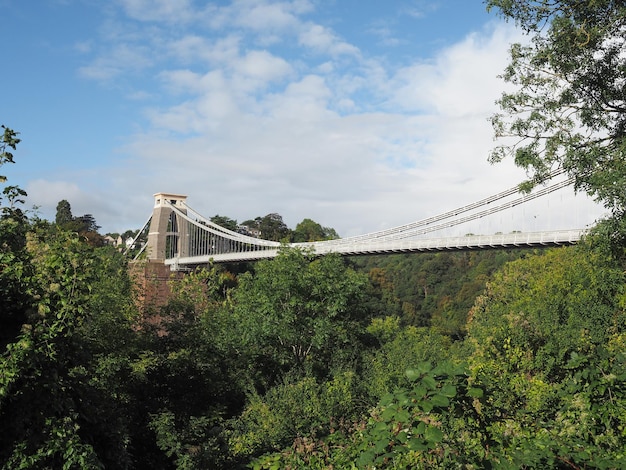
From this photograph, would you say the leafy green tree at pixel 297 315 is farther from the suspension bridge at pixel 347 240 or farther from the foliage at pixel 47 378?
the foliage at pixel 47 378

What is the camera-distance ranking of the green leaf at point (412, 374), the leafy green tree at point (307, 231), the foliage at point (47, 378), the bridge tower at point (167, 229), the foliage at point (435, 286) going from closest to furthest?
the green leaf at point (412, 374)
the foliage at point (47, 378)
the bridge tower at point (167, 229)
the foliage at point (435, 286)
the leafy green tree at point (307, 231)

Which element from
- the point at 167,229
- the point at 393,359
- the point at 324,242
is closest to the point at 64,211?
the point at 167,229

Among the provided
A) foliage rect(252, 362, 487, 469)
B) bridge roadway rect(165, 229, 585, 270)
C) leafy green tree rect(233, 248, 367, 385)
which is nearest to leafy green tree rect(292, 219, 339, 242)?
bridge roadway rect(165, 229, 585, 270)

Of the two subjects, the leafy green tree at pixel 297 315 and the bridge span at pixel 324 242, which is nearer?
the leafy green tree at pixel 297 315

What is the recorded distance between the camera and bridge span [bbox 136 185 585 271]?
25531 mm

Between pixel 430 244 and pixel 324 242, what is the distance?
894 centimetres

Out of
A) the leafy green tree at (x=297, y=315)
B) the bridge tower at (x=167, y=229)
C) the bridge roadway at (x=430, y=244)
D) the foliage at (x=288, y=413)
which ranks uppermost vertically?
the bridge tower at (x=167, y=229)

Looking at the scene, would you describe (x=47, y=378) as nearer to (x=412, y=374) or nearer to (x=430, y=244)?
(x=412, y=374)

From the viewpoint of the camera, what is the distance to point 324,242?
37250 mm

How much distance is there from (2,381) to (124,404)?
645cm

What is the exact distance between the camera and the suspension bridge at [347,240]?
2497 centimetres

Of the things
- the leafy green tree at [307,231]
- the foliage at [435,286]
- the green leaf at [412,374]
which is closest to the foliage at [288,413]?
the green leaf at [412,374]

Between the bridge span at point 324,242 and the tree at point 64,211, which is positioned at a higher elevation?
the tree at point 64,211

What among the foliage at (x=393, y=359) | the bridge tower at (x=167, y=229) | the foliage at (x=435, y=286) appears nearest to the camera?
the foliage at (x=393, y=359)
